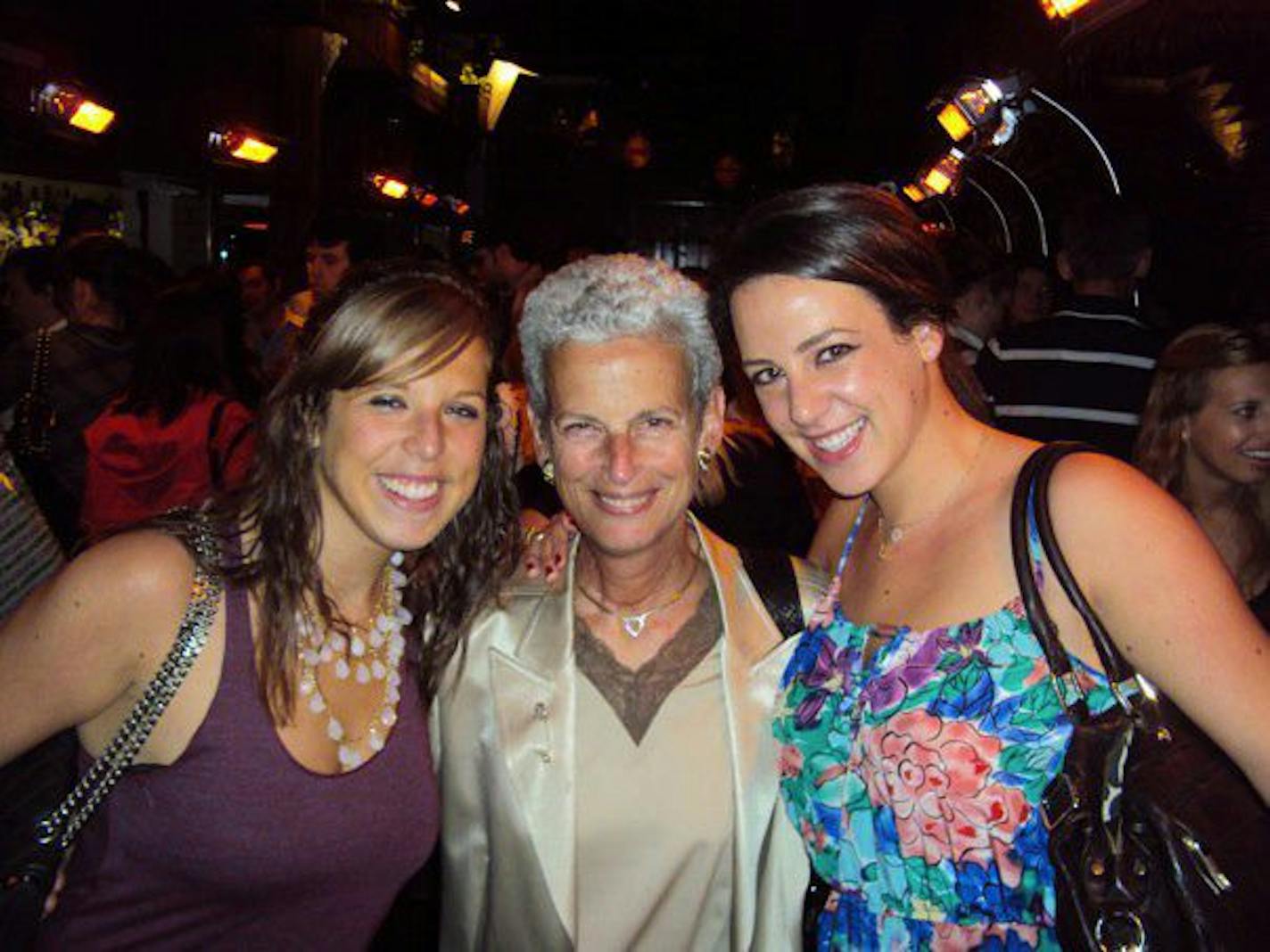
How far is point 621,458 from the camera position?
2264 mm

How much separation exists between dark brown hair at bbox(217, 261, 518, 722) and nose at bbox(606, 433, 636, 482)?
0.32m

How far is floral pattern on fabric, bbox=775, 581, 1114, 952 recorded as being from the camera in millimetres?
1795

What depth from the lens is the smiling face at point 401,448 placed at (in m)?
2.05

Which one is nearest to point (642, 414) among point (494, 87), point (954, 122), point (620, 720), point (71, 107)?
point (620, 720)

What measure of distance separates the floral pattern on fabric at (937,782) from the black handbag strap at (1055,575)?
11 cm

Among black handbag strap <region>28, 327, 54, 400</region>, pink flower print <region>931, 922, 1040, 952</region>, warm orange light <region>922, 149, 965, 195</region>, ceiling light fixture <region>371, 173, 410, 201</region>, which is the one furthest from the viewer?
ceiling light fixture <region>371, 173, 410, 201</region>

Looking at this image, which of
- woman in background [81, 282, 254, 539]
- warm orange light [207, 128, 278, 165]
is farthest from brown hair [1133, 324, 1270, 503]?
warm orange light [207, 128, 278, 165]

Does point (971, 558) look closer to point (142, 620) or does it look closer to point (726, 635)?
point (726, 635)

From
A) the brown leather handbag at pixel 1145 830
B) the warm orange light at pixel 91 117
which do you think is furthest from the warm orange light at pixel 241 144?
the brown leather handbag at pixel 1145 830

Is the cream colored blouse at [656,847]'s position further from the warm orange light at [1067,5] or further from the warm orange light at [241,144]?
the warm orange light at [241,144]

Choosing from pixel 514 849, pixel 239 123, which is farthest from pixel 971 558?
pixel 239 123

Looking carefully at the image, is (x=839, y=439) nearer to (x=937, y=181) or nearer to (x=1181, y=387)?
(x=1181, y=387)

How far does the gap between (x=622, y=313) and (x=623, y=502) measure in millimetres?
437

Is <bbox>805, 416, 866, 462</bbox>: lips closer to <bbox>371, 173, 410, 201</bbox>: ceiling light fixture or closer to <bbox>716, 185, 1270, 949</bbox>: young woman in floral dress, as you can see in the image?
<bbox>716, 185, 1270, 949</bbox>: young woman in floral dress
